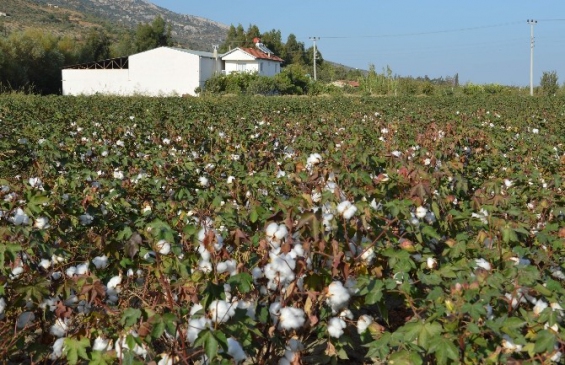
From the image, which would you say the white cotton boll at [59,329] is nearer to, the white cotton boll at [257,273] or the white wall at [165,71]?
the white cotton boll at [257,273]

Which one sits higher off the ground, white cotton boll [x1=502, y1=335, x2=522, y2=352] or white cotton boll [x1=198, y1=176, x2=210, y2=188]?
white cotton boll [x1=198, y1=176, x2=210, y2=188]

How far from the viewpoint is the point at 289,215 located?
286cm

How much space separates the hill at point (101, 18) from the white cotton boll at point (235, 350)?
298 ft

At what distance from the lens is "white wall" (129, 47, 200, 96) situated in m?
58.6

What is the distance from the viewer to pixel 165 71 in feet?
195

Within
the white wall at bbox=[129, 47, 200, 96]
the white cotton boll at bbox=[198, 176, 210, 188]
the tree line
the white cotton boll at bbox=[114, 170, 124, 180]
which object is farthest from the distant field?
the white wall at bbox=[129, 47, 200, 96]

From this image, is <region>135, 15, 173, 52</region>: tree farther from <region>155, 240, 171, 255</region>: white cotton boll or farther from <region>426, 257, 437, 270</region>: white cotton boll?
<region>426, 257, 437, 270</region>: white cotton boll

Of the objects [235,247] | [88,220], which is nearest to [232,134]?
[88,220]

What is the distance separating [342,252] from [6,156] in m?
4.40

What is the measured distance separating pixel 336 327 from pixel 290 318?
0.76 ft

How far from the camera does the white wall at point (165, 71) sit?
192 feet

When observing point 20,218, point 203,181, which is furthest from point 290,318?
point 203,181

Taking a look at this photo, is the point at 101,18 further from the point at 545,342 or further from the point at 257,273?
the point at 545,342

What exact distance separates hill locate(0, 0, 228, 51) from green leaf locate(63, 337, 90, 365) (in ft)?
296
